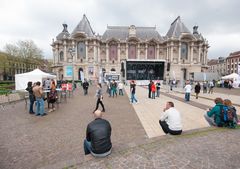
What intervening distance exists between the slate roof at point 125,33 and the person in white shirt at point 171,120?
2127 inches

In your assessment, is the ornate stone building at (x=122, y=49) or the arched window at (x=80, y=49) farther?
the arched window at (x=80, y=49)

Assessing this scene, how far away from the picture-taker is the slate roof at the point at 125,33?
56303mm

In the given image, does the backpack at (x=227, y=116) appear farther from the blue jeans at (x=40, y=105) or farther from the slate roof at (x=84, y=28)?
the slate roof at (x=84, y=28)

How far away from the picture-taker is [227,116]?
16.1 ft

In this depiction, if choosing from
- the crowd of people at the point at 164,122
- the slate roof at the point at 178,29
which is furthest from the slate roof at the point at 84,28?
the crowd of people at the point at 164,122

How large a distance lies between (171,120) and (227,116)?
7.71 ft

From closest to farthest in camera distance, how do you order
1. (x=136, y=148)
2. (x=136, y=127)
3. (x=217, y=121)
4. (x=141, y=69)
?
1. (x=136, y=148)
2. (x=217, y=121)
3. (x=136, y=127)
4. (x=141, y=69)

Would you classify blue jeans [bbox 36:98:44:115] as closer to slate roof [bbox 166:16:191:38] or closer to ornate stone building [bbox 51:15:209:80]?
ornate stone building [bbox 51:15:209:80]

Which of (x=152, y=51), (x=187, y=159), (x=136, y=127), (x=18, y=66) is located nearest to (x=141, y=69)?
(x=152, y=51)

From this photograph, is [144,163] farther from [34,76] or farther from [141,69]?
[141,69]

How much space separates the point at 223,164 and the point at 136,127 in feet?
10.2

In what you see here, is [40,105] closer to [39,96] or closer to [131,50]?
[39,96]

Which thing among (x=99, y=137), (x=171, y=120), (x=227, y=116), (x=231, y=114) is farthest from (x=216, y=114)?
(x=99, y=137)

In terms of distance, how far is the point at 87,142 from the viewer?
329 centimetres
